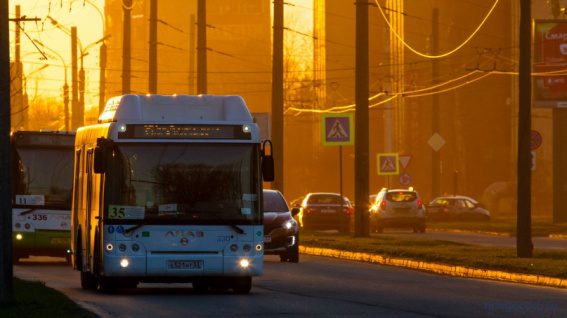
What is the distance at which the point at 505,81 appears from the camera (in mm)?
89750

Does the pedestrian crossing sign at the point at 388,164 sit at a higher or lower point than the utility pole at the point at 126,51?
lower

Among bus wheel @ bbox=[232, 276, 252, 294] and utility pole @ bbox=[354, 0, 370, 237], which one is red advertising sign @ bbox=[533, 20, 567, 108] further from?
bus wheel @ bbox=[232, 276, 252, 294]

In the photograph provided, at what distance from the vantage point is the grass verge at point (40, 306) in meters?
15.9

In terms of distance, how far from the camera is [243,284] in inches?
814

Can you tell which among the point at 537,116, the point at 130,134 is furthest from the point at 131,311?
the point at 537,116

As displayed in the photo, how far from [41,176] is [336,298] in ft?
39.9

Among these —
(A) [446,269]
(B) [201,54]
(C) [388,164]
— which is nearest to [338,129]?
(B) [201,54]

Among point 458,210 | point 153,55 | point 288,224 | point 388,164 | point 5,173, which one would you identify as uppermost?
point 153,55

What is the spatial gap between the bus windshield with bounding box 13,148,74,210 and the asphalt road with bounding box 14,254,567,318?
11.1ft

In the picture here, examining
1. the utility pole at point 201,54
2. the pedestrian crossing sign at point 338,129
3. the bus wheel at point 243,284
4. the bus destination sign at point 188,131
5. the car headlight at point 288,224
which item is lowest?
the bus wheel at point 243,284

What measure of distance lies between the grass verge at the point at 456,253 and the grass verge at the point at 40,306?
8.98 metres

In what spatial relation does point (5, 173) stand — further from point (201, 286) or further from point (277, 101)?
point (277, 101)

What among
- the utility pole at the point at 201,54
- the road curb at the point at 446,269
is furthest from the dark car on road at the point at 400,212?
the road curb at the point at 446,269

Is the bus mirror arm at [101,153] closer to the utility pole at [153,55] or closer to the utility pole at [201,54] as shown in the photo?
the utility pole at [201,54]
